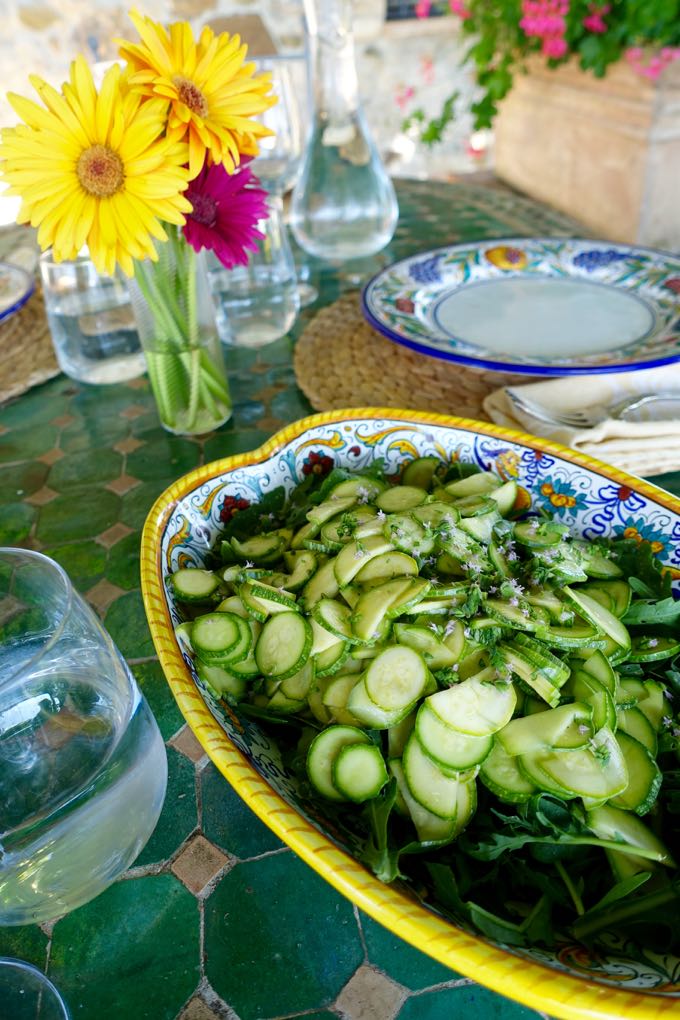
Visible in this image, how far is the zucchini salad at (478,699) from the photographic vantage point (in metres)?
0.41

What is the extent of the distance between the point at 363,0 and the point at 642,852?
14.1 feet

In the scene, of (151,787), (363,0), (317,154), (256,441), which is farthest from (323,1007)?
(363,0)

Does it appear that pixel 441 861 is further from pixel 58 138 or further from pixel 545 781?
pixel 58 138

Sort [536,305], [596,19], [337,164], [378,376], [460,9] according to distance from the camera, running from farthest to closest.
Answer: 1. [460,9]
2. [596,19]
3. [337,164]
4. [536,305]
5. [378,376]

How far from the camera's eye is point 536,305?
3.56 ft

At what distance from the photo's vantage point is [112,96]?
610 mm

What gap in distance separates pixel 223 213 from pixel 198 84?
123 mm

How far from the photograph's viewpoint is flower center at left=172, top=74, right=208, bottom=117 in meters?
0.63

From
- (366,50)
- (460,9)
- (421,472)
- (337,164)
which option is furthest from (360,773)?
(366,50)

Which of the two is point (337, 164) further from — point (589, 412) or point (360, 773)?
point (360, 773)

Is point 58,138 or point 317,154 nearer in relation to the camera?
point 58,138

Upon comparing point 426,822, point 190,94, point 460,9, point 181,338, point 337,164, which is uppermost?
point 460,9

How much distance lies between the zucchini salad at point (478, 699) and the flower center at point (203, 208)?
370 millimetres

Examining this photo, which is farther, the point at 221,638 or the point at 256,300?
the point at 256,300
